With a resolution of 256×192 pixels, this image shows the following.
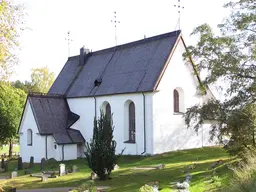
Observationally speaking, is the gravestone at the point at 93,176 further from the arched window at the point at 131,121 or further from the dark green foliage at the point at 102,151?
the arched window at the point at 131,121

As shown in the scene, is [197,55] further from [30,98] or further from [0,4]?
[30,98]

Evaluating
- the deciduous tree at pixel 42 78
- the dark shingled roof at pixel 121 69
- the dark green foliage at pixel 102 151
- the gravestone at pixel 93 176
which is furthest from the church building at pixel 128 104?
the deciduous tree at pixel 42 78

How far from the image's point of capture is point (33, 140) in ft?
115

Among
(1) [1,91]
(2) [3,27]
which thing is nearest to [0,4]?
(2) [3,27]

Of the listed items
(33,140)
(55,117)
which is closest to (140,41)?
(55,117)

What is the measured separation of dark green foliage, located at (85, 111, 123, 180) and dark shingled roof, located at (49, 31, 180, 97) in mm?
9511

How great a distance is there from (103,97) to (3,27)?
21171 mm

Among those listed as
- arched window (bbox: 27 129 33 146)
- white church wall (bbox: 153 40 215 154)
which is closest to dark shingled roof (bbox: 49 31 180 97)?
white church wall (bbox: 153 40 215 154)

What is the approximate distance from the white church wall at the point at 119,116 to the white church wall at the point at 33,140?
3742mm

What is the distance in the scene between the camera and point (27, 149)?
35.8 m

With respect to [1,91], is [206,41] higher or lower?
higher

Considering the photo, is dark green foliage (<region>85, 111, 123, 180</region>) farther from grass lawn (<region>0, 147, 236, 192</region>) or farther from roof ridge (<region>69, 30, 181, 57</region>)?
roof ridge (<region>69, 30, 181, 57</region>)

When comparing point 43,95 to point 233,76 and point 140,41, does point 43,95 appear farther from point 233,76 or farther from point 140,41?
point 233,76

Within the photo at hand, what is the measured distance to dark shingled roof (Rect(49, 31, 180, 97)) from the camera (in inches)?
1186
